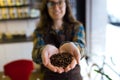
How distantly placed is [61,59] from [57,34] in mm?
126

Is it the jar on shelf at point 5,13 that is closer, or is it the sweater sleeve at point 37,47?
Result: the sweater sleeve at point 37,47

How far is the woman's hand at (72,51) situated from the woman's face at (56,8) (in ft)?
0.45

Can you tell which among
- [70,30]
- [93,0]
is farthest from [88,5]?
[70,30]

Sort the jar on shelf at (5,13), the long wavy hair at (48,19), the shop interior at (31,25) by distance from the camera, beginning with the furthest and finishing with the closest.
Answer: the jar on shelf at (5,13) → the shop interior at (31,25) → the long wavy hair at (48,19)

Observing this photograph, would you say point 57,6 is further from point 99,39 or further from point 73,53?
point 99,39

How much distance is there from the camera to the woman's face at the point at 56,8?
779 mm

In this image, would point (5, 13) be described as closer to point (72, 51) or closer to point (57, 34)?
point (57, 34)

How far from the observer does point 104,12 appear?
241 centimetres

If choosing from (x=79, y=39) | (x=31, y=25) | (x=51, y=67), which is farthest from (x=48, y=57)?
(x=31, y=25)

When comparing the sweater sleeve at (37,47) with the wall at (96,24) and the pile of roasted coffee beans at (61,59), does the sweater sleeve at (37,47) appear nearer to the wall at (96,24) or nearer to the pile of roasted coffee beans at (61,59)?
the pile of roasted coffee beans at (61,59)

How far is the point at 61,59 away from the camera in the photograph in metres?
0.73

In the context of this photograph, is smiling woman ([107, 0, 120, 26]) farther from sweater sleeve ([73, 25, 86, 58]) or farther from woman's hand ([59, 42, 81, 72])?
woman's hand ([59, 42, 81, 72])

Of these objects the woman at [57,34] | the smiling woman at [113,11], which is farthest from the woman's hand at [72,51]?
the smiling woman at [113,11]

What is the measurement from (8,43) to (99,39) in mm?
1149
